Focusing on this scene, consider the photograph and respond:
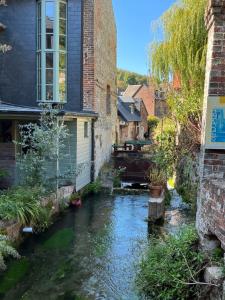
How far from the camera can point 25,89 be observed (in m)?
13.2

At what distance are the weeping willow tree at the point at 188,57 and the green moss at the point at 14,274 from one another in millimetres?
5549

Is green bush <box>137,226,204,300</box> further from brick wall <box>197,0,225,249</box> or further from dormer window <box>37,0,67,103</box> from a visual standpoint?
dormer window <box>37,0,67,103</box>

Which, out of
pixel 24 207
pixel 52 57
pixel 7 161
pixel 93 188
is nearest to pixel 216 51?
pixel 24 207

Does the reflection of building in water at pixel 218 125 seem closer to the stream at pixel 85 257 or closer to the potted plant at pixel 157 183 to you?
the stream at pixel 85 257

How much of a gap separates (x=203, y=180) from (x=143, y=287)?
1640 mm

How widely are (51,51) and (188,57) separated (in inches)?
219

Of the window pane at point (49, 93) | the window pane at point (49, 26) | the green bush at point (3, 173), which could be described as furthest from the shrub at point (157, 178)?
the window pane at point (49, 26)

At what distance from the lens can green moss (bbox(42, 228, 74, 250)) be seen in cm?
736

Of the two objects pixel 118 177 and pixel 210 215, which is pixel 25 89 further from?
pixel 210 215

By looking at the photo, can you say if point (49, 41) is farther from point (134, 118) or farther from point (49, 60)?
point (134, 118)

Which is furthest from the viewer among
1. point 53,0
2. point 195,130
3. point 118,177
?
point 118,177

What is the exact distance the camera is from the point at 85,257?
6793 millimetres

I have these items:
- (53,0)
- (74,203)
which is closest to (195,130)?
(74,203)

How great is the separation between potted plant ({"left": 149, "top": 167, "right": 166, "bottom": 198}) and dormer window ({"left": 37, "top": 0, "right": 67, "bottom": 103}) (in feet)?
16.9
